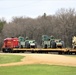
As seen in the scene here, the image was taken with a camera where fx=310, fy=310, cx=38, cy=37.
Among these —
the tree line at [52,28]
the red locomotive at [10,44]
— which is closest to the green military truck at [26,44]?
the red locomotive at [10,44]

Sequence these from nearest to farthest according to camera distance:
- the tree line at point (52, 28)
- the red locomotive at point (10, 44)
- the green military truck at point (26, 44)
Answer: the green military truck at point (26, 44) → the red locomotive at point (10, 44) → the tree line at point (52, 28)

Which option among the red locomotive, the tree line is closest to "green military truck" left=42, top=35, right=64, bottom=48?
the red locomotive

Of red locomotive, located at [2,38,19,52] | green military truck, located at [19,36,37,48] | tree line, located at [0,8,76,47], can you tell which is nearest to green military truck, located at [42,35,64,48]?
green military truck, located at [19,36,37,48]

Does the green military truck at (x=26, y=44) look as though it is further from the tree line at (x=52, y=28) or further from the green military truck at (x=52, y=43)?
the tree line at (x=52, y=28)

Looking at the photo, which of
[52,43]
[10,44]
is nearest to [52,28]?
[10,44]

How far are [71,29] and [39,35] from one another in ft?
52.2

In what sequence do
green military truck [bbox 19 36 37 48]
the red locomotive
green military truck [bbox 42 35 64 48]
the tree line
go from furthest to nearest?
1. the tree line
2. the red locomotive
3. green military truck [bbox 19 36 37 48]
4. green military truck [bbox 42 35 64 48]

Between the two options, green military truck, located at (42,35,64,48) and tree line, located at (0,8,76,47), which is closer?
green military truck, located at (42,35,64,48)

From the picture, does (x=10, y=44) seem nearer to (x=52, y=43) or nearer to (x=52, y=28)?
(x=52, y=43)

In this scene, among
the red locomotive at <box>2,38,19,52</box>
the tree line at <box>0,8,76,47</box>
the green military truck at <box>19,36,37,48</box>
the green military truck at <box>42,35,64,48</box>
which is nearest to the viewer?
the green military truck at <box>42,35,64,48</box>

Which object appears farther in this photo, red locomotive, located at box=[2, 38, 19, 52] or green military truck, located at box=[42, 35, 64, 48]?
red locomotive, located at box=[2, 38, 19, 52]

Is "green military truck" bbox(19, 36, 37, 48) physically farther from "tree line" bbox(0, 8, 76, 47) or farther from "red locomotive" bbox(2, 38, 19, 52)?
"tree line" bbox(0, 8, 76, 47)

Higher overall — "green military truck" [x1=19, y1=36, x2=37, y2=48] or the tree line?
the tree line

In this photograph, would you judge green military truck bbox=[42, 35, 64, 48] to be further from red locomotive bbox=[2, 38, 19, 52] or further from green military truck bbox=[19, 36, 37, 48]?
red locomotive bbox=[2, 38, 19, 52]
